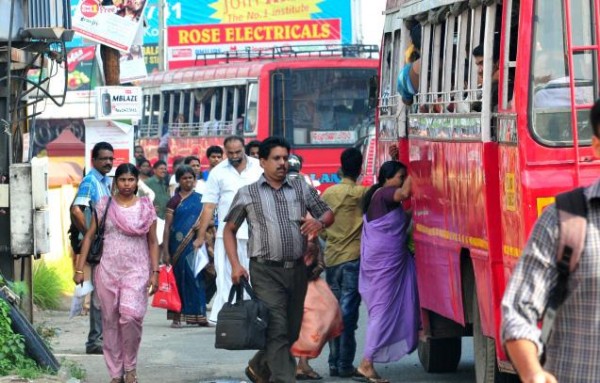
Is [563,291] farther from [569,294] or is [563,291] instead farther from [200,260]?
[200,260]

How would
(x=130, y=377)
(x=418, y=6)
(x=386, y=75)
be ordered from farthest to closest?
1. (x=386, y=75)
2. (x=418, y=6)
3. (x=130, y=377)

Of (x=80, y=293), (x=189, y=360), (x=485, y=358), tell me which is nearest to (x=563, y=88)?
(x=485, y=358)

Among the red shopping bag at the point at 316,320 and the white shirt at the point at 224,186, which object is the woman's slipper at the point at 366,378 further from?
the white shirt at the point at 224,186

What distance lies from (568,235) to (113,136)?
1272cm

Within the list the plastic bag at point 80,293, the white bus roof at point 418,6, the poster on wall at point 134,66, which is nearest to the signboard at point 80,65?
the poster on wall at point 134,66

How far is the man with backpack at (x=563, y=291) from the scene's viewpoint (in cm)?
447

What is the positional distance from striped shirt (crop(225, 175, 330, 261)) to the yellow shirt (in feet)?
5.44

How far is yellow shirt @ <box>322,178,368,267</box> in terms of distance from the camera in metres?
11.4

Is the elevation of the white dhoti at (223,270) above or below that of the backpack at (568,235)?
below

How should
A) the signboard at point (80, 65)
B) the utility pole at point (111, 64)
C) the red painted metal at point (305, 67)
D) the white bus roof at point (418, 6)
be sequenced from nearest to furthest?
the white bus roof at point (418, 6), the utility pole at point (111, 64), the red painted metal at point (305, 67), the signboard at point (80, 65)

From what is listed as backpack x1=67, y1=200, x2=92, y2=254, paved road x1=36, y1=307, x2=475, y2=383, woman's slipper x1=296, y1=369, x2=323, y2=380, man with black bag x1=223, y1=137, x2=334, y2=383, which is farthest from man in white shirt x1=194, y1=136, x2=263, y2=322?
man with black bag x1=223, y1=137, x2=334, y2=383

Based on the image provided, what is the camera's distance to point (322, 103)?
93.5 feet

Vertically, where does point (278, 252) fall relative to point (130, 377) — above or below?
above

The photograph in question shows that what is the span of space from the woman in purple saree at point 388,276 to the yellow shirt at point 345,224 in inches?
10.6
